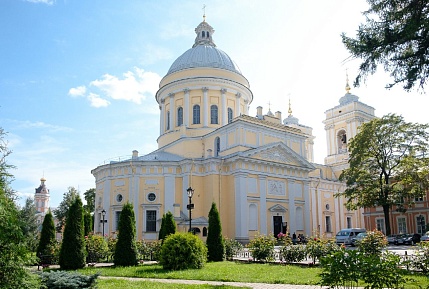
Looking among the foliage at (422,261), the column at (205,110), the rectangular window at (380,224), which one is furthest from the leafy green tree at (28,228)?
the rectangular window at (380,224)

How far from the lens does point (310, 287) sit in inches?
453

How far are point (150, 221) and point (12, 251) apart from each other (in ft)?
93.3

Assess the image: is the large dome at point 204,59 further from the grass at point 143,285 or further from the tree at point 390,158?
the grass at point 143,285

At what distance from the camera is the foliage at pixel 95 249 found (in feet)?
67.8

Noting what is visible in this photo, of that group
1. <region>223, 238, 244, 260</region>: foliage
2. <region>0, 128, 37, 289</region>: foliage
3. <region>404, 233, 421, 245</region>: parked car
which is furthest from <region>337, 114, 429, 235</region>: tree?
<region>0, 128, 37, 289</region>: foliage

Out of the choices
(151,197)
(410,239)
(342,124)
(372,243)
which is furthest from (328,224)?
(372,243)

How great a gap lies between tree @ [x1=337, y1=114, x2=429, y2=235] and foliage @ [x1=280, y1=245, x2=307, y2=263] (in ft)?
55.9

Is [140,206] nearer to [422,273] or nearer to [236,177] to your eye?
[236,177]

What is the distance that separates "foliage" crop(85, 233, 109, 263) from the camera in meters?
20.7

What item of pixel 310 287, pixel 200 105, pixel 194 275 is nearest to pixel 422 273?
pixel 310 287

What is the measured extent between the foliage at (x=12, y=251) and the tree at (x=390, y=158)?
2991 centimetres

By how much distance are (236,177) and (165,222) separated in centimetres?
1208

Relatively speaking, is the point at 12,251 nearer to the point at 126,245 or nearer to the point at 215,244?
the point at 126,245

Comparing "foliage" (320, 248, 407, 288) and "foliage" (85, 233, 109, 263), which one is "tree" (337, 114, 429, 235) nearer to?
"foliage" (85, 233, 109, 263)
